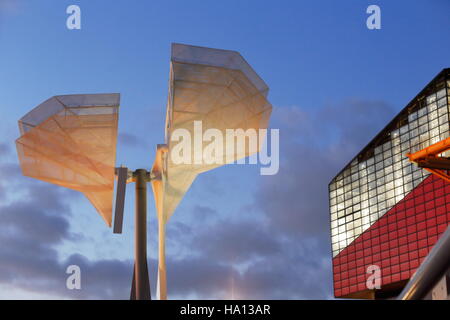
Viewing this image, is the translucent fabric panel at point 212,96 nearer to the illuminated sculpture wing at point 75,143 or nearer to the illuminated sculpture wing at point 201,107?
the illuminated sculpture wing at point 201,107

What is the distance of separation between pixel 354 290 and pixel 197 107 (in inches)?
2861

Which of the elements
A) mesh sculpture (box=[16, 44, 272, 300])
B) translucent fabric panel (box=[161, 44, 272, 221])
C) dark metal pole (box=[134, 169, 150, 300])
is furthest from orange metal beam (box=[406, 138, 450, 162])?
dark metal pole (box=[134, 169, 150, 300])

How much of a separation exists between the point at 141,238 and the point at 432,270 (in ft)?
83.1

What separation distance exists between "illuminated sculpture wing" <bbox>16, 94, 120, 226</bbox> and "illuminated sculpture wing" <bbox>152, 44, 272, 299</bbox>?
94.3 inches

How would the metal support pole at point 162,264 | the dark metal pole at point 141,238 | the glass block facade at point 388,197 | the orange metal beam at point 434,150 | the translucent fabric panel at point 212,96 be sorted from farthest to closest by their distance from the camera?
the glass block facade at point 388,197
the orange metal beam at point 434,150
the metal support pole at point 162,264
the dark metal pole at point 141,238
the translucent fabric panel at point 212,96

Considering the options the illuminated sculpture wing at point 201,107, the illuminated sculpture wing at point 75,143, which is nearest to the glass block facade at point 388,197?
the illuminated sculpture wing at point 201,107

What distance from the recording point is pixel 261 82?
26.3 metres

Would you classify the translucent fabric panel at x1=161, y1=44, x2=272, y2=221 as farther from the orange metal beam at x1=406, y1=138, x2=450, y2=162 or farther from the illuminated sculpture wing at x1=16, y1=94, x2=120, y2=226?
the orange metal beam at x1=406, y1=138, x2=450, y2=162

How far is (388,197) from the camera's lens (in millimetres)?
87875

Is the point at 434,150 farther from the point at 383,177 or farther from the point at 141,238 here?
the point at 383,177

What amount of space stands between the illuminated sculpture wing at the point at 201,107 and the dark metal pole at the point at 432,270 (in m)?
22.2

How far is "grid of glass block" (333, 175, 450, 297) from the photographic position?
78875mm

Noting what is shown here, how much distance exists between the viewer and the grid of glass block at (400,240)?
3105 inches
